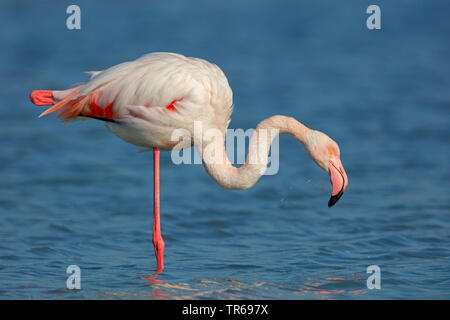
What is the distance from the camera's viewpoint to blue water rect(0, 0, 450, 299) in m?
6.62

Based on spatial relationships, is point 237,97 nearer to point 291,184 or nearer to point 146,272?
point 291,184

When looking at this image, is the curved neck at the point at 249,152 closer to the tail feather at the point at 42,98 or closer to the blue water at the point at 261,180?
the blue water at the point at 261,180

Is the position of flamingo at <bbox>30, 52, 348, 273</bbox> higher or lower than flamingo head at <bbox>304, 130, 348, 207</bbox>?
higher

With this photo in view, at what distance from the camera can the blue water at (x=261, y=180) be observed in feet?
21.7

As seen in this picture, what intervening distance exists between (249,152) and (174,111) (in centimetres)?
77

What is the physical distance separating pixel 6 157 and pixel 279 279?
6131 millimetres

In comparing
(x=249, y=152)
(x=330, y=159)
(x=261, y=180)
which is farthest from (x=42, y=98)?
(x=261, y=180)

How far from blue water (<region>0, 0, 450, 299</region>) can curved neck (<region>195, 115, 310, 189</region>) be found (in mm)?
885

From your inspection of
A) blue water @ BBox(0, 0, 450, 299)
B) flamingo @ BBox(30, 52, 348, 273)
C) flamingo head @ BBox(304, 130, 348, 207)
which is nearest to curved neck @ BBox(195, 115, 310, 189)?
flamingo @ BBox(30, 52, 348, 273)

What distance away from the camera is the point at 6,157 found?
36.3ft

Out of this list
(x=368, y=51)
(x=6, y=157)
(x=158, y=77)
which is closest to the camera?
(x=158, y=77)

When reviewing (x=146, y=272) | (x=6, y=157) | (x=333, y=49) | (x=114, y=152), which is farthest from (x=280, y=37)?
(x=146, y=272)

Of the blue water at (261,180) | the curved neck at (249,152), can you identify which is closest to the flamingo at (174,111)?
the curved neck at (249,152)

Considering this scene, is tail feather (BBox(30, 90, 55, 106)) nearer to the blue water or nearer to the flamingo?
the flamingo
